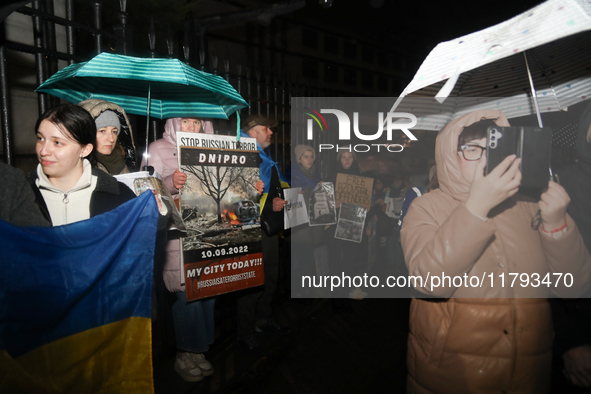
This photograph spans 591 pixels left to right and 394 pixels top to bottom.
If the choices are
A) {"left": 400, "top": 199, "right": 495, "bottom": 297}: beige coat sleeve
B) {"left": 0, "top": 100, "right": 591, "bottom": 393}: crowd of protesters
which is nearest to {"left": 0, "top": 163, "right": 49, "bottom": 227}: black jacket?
{"left": 0, "top": 100, "right": 591, "bottom": 393}: crowd of protesters

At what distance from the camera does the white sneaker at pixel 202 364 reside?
10.1 ft

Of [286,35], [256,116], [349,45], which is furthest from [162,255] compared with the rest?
[349,45]

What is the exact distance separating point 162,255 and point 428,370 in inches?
80.9

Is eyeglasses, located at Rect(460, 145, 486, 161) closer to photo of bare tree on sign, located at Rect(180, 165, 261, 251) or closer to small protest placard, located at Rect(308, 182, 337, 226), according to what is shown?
photo of bare tree on sign, located at Rect(180, 165, 261, 251)

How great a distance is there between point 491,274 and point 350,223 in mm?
2976

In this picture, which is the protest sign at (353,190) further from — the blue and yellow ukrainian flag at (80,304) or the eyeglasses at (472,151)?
the blue and yellow ukrainian flag at (80,304)

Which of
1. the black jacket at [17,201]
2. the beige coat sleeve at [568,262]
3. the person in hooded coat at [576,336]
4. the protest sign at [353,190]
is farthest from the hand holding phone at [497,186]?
the protest sign at [353,190]

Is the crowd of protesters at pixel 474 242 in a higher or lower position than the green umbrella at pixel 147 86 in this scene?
lower

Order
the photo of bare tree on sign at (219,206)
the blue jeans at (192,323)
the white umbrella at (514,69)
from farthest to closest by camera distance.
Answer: the blue jeans at (192,323) < the photo of bare tree on sign at (219,206) < the white umbrella at (514,69)

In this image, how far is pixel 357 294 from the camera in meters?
5.21

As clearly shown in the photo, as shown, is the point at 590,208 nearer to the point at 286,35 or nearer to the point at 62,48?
the point at 62,48

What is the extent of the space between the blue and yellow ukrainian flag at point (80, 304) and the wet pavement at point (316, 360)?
1445mm

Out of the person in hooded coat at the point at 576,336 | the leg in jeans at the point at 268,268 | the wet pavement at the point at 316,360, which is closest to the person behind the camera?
the person in hooded coat at the point at 576,336

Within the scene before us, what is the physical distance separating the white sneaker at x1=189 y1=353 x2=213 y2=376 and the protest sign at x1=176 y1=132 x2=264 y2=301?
818 millimetres
